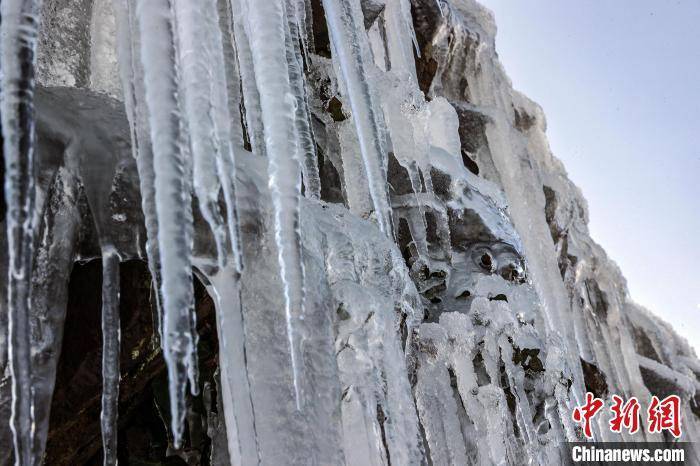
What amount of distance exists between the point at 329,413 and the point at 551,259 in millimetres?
3637

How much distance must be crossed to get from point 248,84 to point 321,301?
0.87 meters

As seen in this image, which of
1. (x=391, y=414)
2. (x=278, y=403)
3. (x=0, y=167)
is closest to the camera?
(x=0, y=167)

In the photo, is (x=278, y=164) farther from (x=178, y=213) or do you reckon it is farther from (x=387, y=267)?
(x=387, y=267)

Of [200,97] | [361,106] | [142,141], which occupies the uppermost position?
[361,106]

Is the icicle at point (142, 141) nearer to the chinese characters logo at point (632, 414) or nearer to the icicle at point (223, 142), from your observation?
the icicle at point (223, 142)

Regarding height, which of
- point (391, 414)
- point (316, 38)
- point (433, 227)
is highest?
point (316, 38)

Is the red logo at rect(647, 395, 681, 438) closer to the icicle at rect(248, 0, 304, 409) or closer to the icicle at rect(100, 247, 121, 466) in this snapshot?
the icicle at rect(248, 0, 304, 409)

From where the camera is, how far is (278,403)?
5.44ft

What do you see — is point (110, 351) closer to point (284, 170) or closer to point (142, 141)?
point (142, 141)

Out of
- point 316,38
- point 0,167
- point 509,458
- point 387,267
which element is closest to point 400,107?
point 316,38

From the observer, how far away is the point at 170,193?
1.35 m

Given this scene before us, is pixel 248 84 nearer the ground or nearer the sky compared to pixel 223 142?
nearer the sky

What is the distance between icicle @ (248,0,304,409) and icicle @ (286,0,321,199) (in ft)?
0.93

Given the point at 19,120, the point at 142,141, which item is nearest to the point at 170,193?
the point at 142,141
